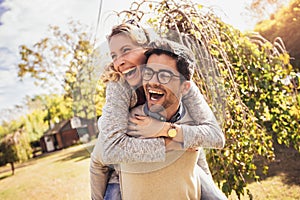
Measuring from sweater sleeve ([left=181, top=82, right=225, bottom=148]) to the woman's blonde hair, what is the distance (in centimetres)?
20

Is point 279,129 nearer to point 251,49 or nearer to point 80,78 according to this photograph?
point 251,49

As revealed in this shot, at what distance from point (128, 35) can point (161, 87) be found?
16cm

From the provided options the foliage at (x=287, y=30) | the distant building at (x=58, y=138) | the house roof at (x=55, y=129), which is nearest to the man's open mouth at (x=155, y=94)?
the foliage at (x=287, y=30)

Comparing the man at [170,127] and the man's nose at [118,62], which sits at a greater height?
the man's nose at [118,62]

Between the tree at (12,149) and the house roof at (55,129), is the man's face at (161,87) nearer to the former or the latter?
the tree at (12,149)

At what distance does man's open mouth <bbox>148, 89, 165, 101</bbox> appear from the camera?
0.70 metres

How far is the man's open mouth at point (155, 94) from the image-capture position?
2.31 ft

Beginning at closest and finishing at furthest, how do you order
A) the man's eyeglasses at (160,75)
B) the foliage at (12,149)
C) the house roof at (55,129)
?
1. the man's eyeglasses at (160,75)
2. the foliage at (12,149)
3. the house roof at (55,129)

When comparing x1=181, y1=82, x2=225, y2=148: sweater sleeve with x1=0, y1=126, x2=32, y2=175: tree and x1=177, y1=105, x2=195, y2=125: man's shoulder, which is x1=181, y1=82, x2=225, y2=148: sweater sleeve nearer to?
x1=177, y1=105, x2=195, y2=125: man's shoulder

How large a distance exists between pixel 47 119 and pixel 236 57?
18582 mm

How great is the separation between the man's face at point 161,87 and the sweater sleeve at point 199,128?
9 centimetres

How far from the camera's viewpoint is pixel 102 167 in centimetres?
99

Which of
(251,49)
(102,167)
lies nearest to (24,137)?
(251,49)

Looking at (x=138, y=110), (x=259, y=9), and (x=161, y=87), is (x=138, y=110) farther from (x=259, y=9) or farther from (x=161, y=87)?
(x=259, y=9)
